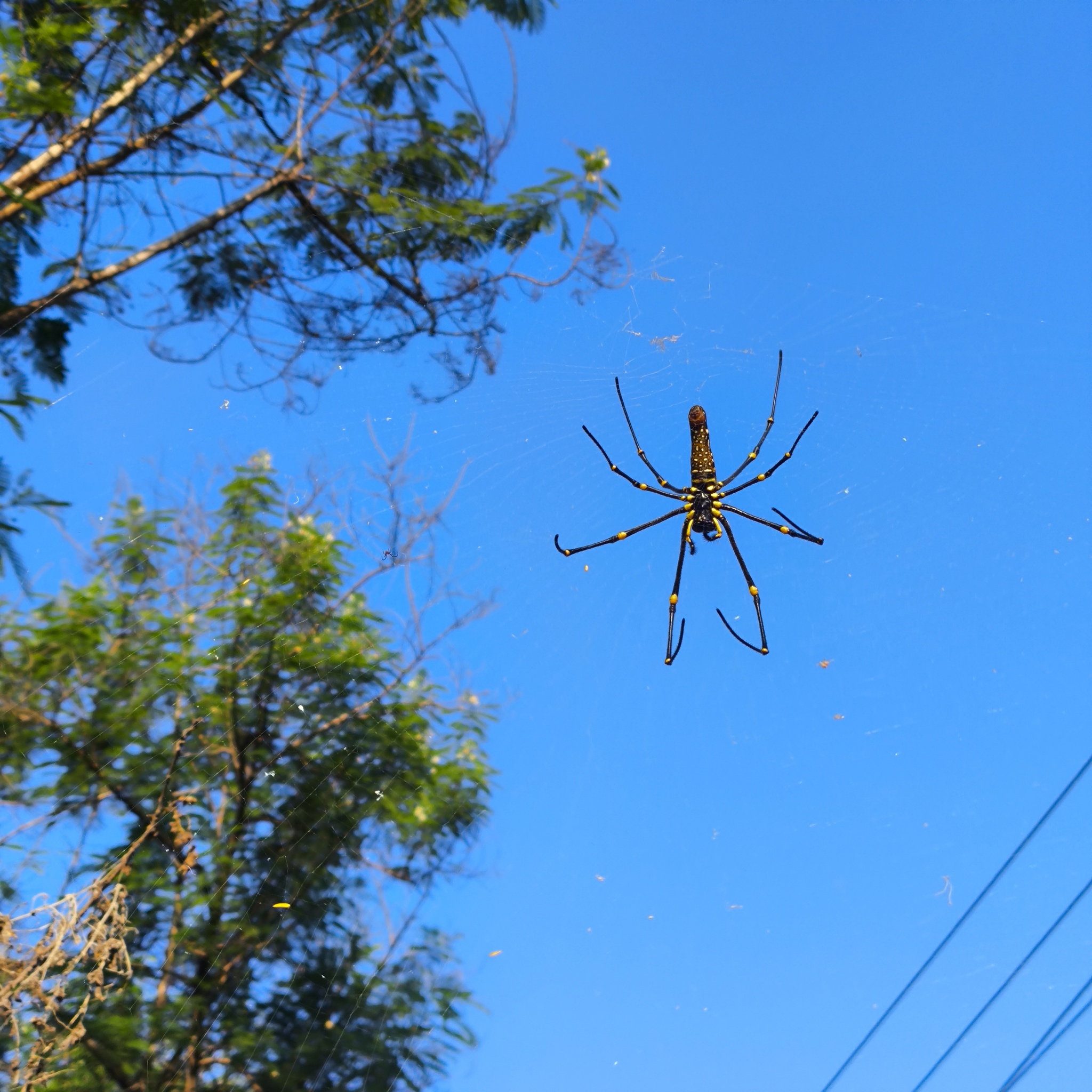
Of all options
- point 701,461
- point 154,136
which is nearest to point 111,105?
point 154,136

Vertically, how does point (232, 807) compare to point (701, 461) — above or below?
below

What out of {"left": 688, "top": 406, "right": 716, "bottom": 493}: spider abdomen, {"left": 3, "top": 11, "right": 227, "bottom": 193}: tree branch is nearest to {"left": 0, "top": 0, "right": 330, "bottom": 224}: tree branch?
{"left": 3, "top": 11, "right": 227, "bottom": 193}: tree branch

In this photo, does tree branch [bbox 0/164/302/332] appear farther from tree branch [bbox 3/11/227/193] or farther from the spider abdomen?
the spider abdomen

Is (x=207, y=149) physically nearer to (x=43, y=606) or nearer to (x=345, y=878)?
(x=43, y=606)

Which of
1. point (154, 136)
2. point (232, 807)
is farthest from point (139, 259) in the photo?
point (232, 807)

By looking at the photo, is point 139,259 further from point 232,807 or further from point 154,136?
point 232,807

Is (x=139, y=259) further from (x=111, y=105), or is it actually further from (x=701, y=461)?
(x=701, y=461)

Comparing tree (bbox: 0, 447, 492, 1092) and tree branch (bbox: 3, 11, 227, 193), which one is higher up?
tree branch (bbox: 3, 11, 227, 193)

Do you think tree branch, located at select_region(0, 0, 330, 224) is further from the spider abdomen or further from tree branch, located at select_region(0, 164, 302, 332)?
the spider abdomen

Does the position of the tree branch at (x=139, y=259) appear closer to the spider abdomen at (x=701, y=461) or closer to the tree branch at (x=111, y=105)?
the tree branch at (x=111, y=105)

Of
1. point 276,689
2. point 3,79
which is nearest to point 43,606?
point 276,689

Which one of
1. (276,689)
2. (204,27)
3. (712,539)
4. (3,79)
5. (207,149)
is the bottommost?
(276,689)
